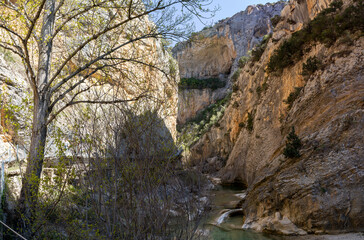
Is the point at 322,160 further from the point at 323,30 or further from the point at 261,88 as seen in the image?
the point at 261,88

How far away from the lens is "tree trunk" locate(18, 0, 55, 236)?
5527 mm

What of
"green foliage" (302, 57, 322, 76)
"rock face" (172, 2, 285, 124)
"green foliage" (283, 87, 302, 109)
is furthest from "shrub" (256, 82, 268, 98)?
"rock face" (172, 2, 285, 124)

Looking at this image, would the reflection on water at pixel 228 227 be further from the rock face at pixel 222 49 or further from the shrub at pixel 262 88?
the rock face at pixel 222 49

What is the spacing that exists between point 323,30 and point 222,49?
4958 centimetres

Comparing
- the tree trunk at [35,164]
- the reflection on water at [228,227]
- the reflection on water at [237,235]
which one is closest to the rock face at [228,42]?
the reflection on water at [228,227]

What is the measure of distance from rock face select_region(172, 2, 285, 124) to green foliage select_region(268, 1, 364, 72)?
1316 inches

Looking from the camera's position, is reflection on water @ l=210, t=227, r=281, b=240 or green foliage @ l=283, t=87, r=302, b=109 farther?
green foliage @ l=283, t=87, r=302, b=109

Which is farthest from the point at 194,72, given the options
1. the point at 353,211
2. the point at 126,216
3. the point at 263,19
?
the point at 126,216

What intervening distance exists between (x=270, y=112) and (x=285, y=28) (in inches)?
259

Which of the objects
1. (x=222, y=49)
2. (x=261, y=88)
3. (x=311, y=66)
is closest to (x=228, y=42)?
(x=222, y=49)

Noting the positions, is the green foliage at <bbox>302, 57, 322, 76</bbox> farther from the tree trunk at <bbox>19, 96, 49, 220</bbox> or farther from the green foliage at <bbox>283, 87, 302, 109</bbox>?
the tree trunk at <bbox>19, 96, 49, 220</bbox>

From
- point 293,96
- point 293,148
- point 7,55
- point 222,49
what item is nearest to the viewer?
point 7,55

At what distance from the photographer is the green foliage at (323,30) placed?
1213 cm

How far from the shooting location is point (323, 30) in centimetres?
1342
